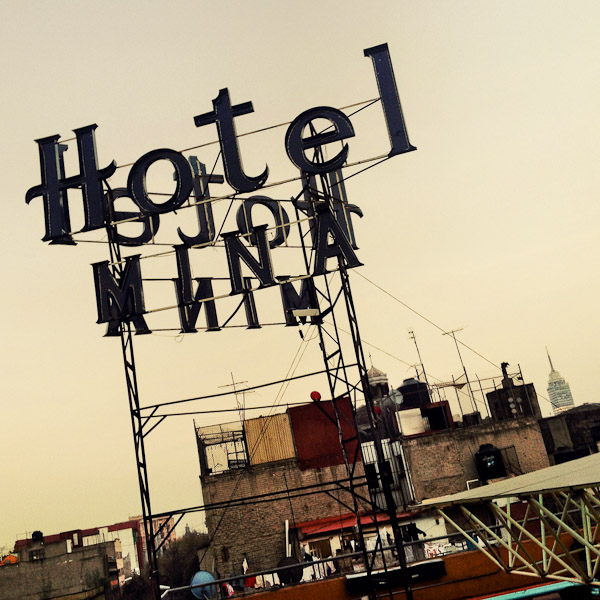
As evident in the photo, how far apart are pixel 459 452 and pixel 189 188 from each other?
29768mm

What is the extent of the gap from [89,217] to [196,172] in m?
4.98

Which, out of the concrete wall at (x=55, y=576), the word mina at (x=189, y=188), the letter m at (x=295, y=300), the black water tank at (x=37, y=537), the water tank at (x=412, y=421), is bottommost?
the concrete wall at (x=55, y=576)

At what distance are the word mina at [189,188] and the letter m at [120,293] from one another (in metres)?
0.03

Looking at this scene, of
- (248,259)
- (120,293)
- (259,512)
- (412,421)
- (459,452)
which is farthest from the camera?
(412,421)

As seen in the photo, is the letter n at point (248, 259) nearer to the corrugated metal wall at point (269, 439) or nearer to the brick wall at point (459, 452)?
the corrugated metal wall at point (269, 439)

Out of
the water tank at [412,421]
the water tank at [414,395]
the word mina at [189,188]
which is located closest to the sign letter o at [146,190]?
the word mina at [189,188]

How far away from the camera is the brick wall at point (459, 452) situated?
133 ft

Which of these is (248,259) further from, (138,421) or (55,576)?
(55,576)

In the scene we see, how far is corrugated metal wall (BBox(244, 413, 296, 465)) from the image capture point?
133 feet

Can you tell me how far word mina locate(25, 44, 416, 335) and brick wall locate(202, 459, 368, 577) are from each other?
23.0m

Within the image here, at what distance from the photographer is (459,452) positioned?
4147cm

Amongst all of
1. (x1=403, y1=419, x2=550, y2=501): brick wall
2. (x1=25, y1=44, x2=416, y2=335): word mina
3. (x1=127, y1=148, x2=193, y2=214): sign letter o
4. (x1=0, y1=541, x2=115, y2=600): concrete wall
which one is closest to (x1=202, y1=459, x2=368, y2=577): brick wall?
(x1=403, y1=419, x2=550, y2=501): brick wall

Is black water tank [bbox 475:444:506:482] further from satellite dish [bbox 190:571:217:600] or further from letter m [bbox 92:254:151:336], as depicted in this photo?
letter m [bbox 92:254:151:336]

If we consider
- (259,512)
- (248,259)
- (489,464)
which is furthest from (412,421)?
(248,259)
